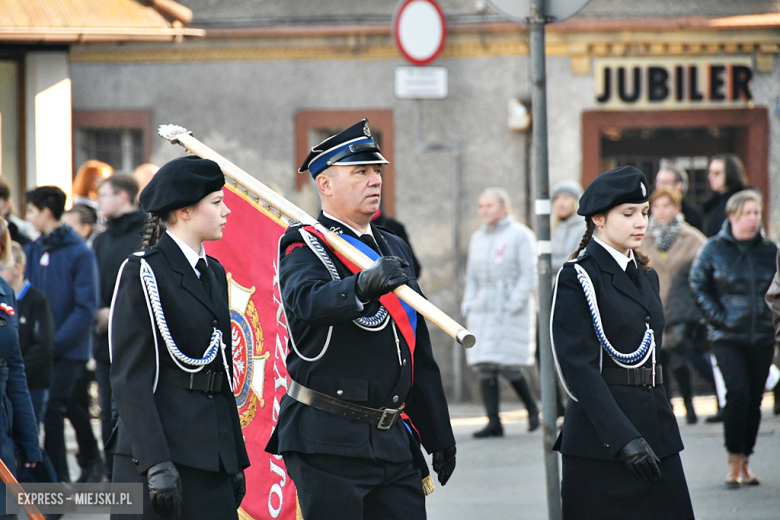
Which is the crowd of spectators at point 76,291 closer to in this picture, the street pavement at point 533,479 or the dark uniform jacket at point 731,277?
the street pavement at point 533,479

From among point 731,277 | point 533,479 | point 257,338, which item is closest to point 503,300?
point 533,479

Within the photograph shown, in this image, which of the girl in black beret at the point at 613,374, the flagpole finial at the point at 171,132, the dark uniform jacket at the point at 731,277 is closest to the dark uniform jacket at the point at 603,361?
the girl in black beret at the point at 613,374

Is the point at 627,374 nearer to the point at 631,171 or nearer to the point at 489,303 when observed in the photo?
the point at 631,171

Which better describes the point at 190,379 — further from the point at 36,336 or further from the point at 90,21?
the point at 90,21

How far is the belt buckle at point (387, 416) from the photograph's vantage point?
153 inches

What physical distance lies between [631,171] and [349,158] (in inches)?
48.1

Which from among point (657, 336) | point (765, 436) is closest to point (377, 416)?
point (657, 336)

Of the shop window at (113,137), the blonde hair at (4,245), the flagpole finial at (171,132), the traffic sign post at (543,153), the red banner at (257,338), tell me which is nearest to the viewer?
the flagpole finial at (171,132)

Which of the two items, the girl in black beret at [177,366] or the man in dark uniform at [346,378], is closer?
the girl in black beret at [177,366]

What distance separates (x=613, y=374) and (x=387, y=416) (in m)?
0.99

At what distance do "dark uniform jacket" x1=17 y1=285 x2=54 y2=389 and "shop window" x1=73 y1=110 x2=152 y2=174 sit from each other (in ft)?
19.7

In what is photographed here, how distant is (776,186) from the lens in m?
11.9

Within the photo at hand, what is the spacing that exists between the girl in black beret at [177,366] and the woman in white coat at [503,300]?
19.1 ft

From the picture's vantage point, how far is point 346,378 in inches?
152
